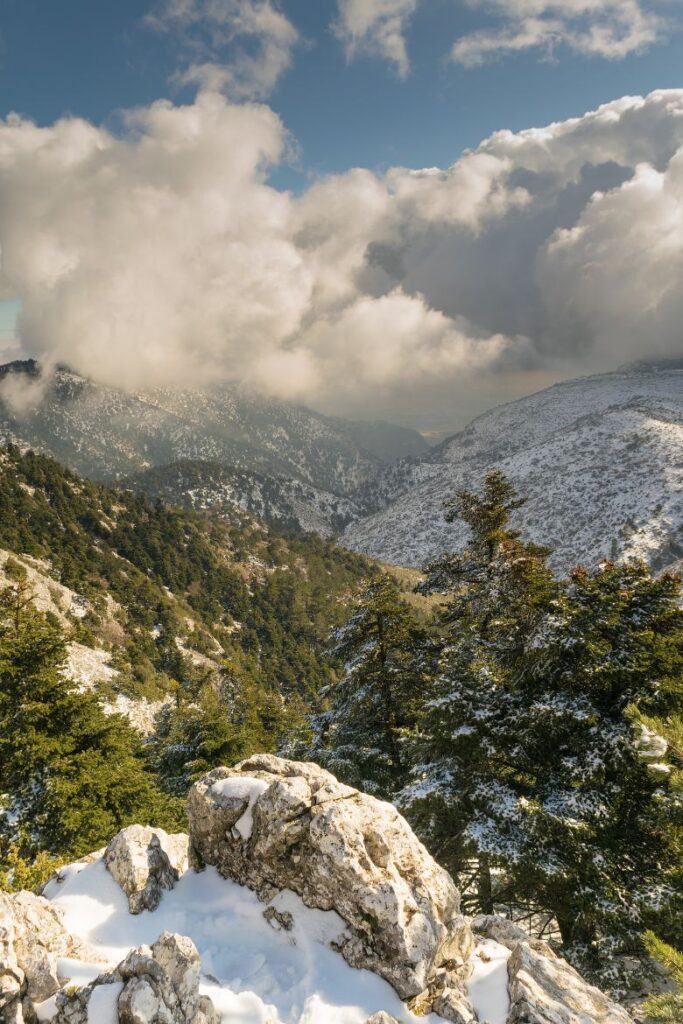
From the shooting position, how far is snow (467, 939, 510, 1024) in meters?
7.95

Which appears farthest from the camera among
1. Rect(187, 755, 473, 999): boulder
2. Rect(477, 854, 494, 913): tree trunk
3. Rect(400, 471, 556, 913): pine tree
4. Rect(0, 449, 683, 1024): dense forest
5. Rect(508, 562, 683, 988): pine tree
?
Rect(477, 854, 494, 913): tree trunk

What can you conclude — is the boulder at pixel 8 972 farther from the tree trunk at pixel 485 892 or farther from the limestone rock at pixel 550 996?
the tree trunk at pixel 485 892

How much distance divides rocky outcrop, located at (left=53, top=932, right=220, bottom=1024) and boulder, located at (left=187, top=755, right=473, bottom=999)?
257 cm

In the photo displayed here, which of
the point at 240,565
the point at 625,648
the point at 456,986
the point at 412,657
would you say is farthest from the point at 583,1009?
the point at 240,565

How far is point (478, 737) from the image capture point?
13719mm

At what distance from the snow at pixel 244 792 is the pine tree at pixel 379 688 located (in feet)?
31.1

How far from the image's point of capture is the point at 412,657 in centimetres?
2067

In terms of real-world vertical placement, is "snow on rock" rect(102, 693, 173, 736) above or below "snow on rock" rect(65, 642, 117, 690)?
below

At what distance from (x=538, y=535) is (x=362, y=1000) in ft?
651

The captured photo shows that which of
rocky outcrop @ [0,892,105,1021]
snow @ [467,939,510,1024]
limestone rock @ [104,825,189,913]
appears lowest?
snow @ [467,939,510,1024]

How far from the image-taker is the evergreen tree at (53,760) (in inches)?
657

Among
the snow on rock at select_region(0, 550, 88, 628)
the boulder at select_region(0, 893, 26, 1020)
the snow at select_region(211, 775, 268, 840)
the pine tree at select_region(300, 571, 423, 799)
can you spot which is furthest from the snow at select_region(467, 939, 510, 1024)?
the snow on rock at select_region(0, 550, 88, 628)

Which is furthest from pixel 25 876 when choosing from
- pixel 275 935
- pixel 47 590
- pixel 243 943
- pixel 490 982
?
pixel 47 590

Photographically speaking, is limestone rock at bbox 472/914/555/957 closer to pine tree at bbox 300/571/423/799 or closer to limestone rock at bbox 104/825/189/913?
limestone rock at bbox 104/825/189/913
